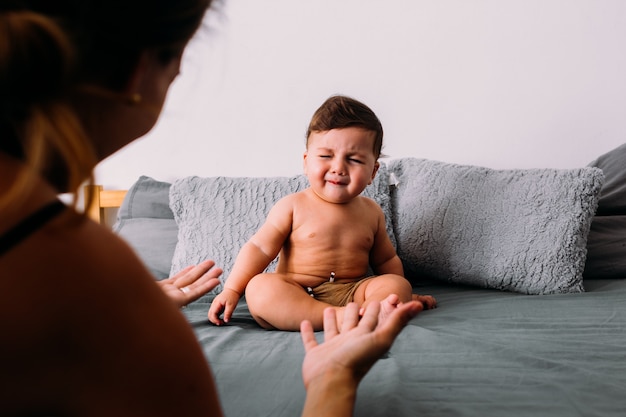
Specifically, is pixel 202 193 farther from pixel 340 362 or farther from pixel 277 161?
pixel 340 362

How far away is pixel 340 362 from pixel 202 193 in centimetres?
95

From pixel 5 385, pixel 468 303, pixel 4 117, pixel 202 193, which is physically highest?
pixel 4 117

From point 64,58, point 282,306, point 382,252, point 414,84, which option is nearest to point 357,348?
point 64,58

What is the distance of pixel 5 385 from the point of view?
0.36m

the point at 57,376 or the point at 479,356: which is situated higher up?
the point at 57,376

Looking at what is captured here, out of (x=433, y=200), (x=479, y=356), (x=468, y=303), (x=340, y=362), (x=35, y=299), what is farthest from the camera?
(x=433, y=200)

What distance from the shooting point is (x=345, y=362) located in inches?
23.3

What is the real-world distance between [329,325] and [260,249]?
0.62 meters

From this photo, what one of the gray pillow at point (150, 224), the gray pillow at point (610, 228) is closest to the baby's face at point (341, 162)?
the gray pillow at point (150, 224)

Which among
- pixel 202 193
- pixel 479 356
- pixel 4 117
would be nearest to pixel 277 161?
pixel 202 193

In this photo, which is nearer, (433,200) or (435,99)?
(433,200)

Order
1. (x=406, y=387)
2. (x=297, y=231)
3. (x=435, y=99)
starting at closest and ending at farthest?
(x=406, y=387) < (x=297, y=231) < (x=435, y=99)

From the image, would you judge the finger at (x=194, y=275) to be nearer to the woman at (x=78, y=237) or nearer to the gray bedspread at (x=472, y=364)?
the gray bedspread at (x=472, y=364)

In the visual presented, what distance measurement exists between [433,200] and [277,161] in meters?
0.64
